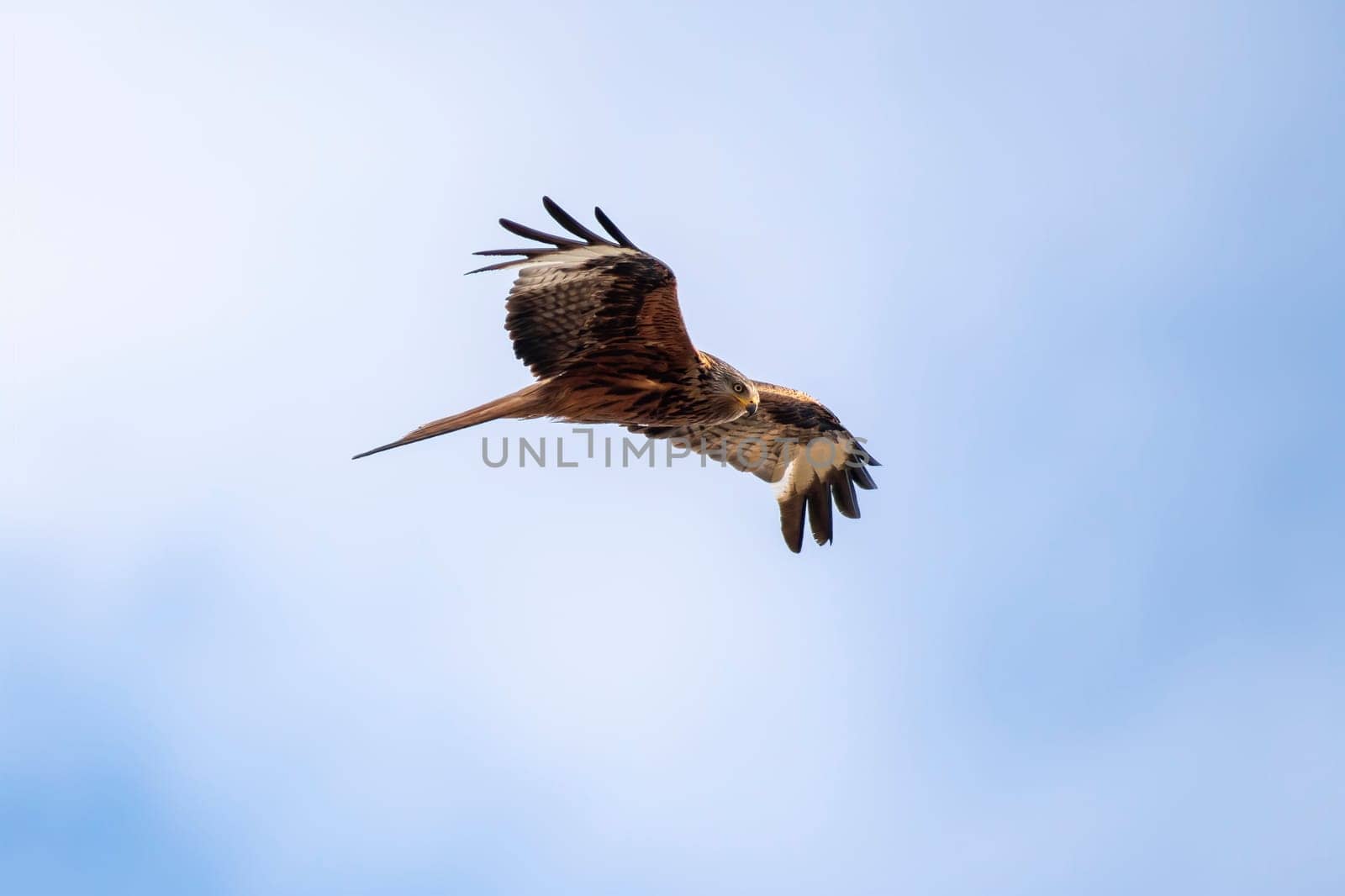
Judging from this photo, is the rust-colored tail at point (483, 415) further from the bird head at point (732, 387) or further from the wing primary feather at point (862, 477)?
the wing primary feather at point (862, 477)

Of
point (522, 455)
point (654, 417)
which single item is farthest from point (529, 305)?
point (522, 455)

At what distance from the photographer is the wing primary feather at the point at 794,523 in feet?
38.7

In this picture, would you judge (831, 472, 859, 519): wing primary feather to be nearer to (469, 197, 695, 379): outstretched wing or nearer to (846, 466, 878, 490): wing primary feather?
(846, 466, 878, 490): wing primary feather

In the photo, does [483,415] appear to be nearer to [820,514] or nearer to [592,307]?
[592,307]

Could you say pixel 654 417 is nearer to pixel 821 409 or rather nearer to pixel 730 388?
pixel 730 388

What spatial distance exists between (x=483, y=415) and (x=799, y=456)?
367cm

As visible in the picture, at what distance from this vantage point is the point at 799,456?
39.0 ft

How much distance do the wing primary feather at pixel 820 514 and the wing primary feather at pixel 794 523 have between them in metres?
0.09

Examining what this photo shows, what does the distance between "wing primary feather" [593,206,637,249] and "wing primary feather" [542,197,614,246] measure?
4.6 inches

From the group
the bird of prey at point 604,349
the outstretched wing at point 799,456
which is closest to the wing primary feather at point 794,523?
the outstretched wing at point 799,456

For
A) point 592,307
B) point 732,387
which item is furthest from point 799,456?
point 592,307

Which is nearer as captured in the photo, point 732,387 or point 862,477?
point 732,387

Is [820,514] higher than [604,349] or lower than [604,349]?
lower

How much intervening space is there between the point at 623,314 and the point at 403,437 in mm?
1863
